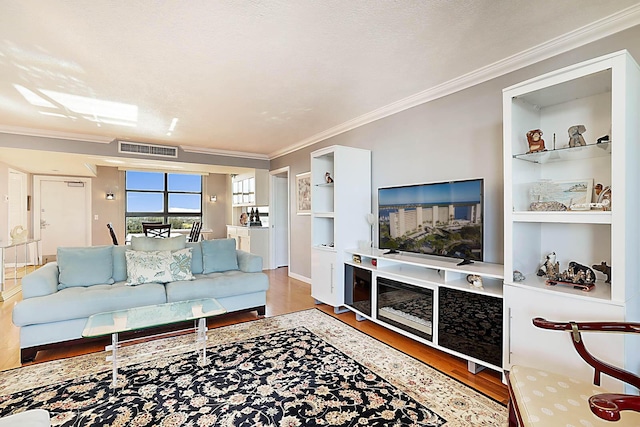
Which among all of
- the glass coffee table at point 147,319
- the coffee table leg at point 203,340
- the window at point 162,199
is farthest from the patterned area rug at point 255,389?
the window at point 162,199

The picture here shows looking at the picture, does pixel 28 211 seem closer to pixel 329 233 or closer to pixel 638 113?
pixel 329 233

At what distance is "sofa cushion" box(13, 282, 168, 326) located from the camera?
2.55m

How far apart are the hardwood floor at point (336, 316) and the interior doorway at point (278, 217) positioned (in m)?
2.17

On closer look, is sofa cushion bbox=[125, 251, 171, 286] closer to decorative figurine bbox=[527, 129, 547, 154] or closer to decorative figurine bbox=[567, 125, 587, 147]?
decorative figurine bbox=[527, 129, 547, 154]

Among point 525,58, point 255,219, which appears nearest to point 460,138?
point 525,58

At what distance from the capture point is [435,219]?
287 cm

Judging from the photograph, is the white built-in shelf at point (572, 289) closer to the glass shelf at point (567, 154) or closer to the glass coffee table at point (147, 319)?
the glass shelf at point (567, 154)

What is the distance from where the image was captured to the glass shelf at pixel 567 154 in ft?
6.34

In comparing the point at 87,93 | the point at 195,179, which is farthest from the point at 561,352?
the point at 195,179

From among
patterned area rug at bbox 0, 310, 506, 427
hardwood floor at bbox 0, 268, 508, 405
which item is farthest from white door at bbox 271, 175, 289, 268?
patterned area rug at bbox 0, 310, 506, 427

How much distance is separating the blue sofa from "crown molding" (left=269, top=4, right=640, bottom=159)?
2.59m

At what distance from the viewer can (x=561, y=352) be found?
1.82 m

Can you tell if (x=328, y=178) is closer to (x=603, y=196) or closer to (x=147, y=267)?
(x=147, y=267)

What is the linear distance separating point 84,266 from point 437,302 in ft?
11.6
